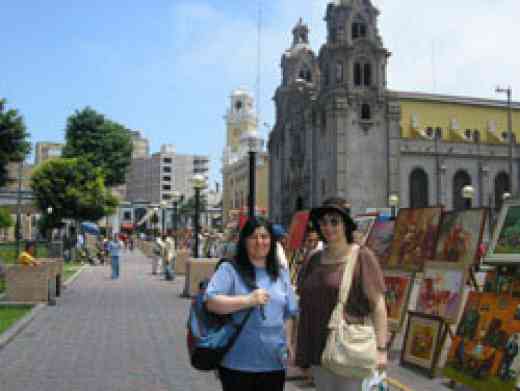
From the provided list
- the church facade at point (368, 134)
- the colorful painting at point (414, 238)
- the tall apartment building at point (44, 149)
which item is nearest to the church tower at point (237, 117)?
Result: the tall apartment building at point (44, 149)

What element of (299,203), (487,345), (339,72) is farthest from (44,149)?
(487,345)

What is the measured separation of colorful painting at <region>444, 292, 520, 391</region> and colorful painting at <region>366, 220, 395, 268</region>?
319 cm

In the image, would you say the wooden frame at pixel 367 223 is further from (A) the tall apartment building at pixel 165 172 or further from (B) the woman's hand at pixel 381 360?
(A) the tall apartment building at pixel 165 172

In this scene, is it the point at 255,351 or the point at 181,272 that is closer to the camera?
the point at 255,351

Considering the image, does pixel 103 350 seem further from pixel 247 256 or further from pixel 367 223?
pixel 367 223

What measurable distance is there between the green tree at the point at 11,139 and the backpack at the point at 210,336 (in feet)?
76.3

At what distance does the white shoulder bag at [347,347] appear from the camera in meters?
4.18

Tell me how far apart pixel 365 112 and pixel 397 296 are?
5243cm

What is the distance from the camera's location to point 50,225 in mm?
55875

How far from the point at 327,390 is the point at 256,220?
1.30 m

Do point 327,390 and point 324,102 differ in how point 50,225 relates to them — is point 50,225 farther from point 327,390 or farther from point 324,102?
point 327,390

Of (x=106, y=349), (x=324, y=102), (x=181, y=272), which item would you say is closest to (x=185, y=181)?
(x=324, y=102)

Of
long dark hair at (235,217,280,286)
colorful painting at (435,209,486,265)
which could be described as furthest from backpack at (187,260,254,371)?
colorful painting at (435,209,486,265)

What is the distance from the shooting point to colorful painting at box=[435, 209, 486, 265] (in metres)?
8.68
